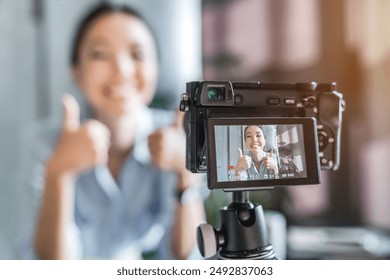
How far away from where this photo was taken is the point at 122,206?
147 cm

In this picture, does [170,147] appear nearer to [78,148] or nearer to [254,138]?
[78,148]

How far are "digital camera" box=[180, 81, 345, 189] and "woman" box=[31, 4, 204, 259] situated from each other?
0.59m

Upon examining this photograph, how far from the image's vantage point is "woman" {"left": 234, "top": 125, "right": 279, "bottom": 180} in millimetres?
809

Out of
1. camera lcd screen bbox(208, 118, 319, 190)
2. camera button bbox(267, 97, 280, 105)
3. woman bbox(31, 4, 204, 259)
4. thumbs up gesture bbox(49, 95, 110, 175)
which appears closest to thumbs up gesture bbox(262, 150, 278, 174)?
camera lcd screen bbox(208, 118, 319, 190)

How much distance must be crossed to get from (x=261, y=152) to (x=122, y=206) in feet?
2.49

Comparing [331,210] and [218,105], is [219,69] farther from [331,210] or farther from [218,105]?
[218,105]

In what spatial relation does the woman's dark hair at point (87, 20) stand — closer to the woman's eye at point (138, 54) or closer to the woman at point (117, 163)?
the woman at point (117, 163)

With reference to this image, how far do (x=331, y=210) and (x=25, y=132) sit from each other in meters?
1.19

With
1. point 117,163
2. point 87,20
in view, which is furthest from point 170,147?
Result: point 87,20

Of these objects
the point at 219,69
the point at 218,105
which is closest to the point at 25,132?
the point at 219,69

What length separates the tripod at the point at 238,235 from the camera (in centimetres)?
82

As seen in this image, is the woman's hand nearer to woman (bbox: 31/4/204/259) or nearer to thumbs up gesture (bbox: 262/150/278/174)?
thumbs up gesture (bbox: 262/150/278/174)

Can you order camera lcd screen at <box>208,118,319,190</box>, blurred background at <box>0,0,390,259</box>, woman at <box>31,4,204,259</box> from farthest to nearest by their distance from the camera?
blurred background at <box>0,0,390,259</box>, woman at <box>31,4,204,259</box>, camera lcd screen at <box>208,118,319,190</box>

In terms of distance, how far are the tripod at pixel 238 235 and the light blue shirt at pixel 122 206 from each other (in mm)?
598
